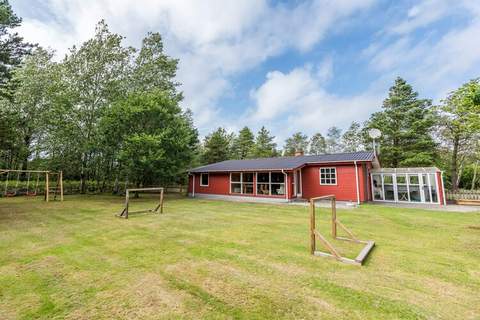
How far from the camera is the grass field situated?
8.50 feet

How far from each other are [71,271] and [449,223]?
1101cm

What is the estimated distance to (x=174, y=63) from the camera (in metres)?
20.3

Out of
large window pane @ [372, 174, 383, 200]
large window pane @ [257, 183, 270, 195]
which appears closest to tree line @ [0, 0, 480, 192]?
large window pane @ [372, 174, 383, 200]

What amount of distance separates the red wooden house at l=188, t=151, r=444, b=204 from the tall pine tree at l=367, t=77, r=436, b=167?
28.3ft

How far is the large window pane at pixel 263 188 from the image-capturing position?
15128 millimetres

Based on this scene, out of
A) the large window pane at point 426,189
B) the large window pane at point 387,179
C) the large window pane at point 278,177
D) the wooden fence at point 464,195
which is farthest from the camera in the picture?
the large window pane at point 278,177

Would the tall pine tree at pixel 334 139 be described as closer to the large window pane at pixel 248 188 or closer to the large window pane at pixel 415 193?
the large window pane at pixel 415 193

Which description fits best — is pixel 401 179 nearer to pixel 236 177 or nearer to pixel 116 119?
pixel 236 177

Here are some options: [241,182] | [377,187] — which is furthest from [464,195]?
[241,182]

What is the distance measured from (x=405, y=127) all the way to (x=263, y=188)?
1798 centimetres

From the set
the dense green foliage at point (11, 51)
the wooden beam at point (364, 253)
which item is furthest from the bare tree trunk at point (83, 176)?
the wooden beam at point (364, 253)

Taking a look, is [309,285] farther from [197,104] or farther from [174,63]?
[197,104]

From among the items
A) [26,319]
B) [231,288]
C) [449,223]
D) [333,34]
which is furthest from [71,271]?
[333,34]

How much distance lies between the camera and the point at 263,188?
15.3m
